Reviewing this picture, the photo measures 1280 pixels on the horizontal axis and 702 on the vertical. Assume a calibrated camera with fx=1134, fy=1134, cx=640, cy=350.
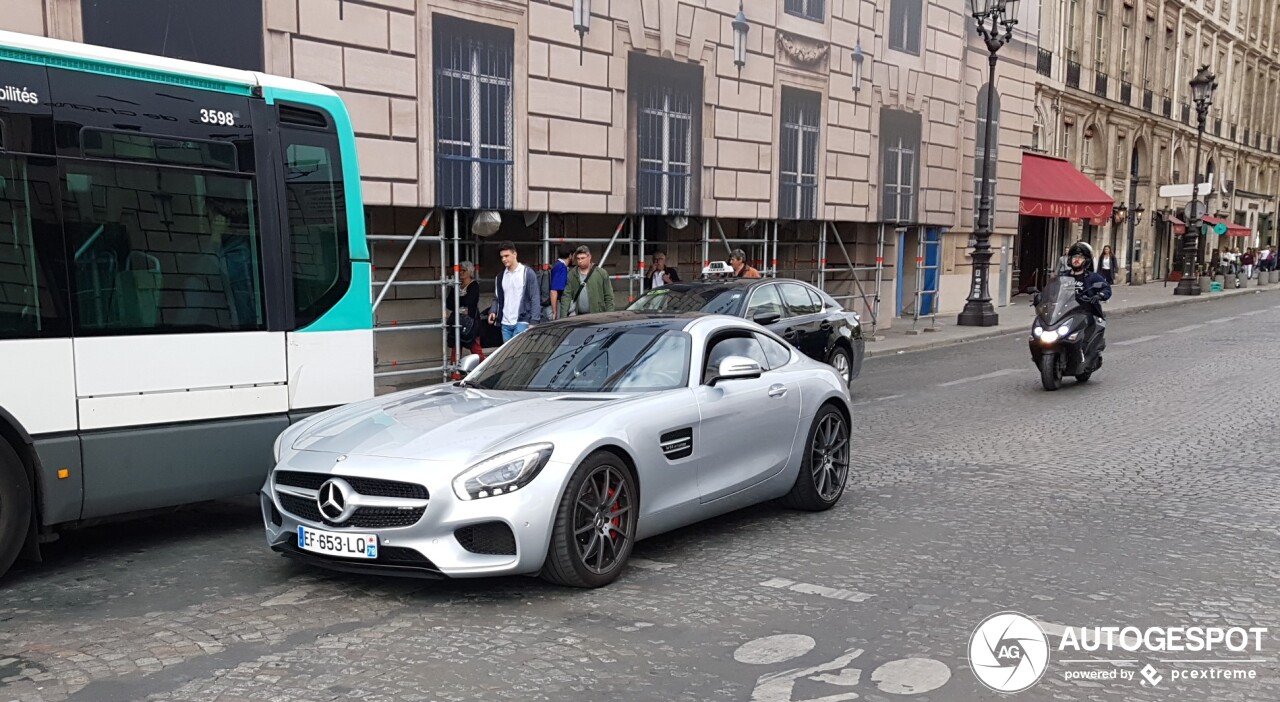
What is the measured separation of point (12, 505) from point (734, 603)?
3.64m

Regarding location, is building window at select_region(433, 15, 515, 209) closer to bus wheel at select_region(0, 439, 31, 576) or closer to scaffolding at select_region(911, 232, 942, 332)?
bus wheel at select_region(0, 439, 31, 576)

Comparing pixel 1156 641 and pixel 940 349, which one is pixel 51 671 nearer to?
pixel 1156 641

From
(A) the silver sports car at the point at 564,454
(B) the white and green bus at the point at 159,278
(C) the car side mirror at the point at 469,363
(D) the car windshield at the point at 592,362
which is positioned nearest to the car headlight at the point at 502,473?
(A) the silver sports car at the point at 564,454

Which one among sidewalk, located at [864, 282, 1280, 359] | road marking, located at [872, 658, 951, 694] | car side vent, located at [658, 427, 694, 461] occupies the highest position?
car side vent, located at [658, 427, 694, 461]

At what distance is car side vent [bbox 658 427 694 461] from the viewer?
606 centimetres

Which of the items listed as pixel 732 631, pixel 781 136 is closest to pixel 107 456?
pixel 732 631

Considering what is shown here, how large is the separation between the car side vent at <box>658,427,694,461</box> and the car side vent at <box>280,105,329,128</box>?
317 centimetres

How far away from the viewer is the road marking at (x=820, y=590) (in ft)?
18.2

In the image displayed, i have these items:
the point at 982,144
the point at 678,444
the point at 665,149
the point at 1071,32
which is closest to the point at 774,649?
the point at 678,444

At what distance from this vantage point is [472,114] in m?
15.2

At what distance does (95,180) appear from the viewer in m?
6.12

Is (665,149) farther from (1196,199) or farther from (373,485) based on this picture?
(1196,199)

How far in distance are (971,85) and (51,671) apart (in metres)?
27.7


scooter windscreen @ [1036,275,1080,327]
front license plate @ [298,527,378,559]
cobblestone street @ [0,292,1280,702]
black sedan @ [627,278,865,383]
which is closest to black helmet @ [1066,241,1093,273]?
scooter windscreen @ [1036,275,1080,327]
